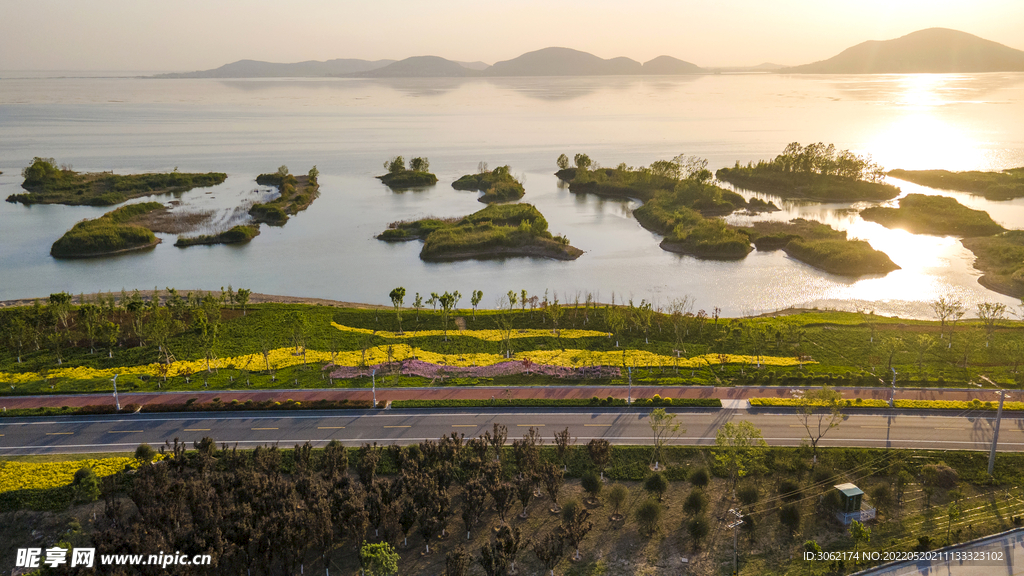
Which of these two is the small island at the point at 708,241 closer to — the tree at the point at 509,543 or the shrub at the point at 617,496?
the shrub at the point at 617,496

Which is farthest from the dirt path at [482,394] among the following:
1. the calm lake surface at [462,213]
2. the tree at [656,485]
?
the calm lake surface at [462,213]

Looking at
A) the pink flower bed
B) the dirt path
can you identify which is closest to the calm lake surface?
the pink flower bed

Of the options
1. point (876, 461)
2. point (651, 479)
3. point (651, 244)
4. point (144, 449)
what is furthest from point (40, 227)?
point (876, 461)

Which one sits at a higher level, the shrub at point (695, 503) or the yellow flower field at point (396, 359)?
the yellow flower field at point (396, 359)

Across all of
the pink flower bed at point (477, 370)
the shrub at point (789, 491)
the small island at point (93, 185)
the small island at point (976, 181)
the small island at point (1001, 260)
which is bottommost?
the shrub at point (789, 491)

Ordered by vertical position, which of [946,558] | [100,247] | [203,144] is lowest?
[946,558]

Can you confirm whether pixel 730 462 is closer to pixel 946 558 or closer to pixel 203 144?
pixel 946 558

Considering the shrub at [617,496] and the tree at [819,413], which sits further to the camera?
the tree at [819,413]
